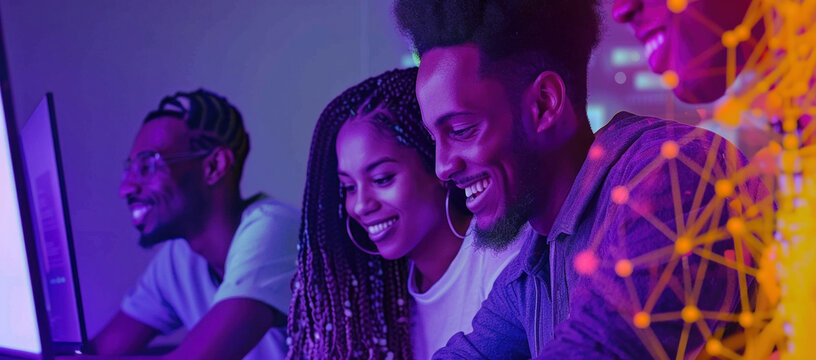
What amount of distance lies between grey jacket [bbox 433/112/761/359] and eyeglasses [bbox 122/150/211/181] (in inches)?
47.7

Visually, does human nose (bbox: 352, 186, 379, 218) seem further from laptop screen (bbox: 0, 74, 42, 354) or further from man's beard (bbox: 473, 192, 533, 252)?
laptop screen (bbox: 0, 74, 42, 354)

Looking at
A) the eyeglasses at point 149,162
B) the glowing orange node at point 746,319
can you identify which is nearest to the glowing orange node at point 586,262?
the glowing orange node at point 746,319

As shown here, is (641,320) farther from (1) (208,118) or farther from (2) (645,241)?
(1) (208,118)

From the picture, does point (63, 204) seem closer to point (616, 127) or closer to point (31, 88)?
point (31, 88)

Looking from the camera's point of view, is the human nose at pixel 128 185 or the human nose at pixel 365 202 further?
the human nose at pixel 128 185

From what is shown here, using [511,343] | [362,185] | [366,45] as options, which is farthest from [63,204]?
[511,343]

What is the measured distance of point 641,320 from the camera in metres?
0.92

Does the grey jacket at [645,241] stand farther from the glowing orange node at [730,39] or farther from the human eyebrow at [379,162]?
the human eyebrow at [379,162]

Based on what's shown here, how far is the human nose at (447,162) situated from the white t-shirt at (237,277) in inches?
26.6

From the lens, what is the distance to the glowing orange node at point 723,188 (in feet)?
3.28

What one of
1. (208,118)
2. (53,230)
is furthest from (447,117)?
(208,118)

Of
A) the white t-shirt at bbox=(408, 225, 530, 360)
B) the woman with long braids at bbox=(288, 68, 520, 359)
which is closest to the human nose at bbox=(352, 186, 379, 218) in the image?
the woman with long braids at bbox=(288, 68, 520, 359)

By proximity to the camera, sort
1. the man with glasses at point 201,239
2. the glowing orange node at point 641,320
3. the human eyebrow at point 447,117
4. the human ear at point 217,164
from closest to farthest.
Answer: the glowing orange node at point 641,320
the human eyebrow at point 447,117
the man with glasses at point 201,239
the human ear at point 217,164

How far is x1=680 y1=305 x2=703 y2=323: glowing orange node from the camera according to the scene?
0.94m
